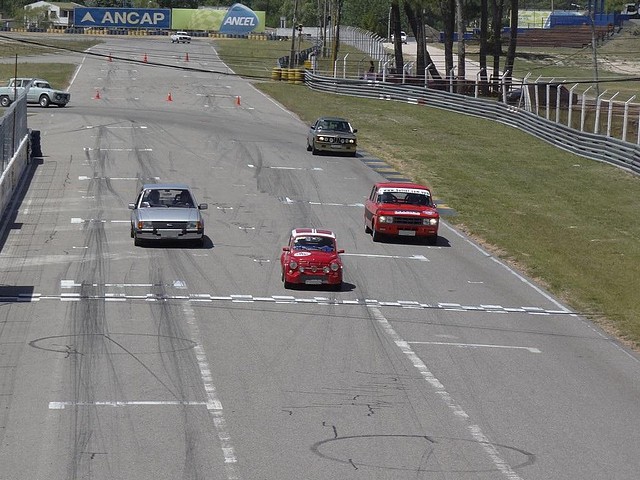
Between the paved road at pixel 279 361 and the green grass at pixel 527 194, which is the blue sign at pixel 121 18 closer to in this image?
the green grass at pixel 527 194

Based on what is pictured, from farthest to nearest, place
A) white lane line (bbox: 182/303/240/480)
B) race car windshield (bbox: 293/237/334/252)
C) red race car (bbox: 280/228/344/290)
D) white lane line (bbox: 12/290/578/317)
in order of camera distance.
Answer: race car windshield (bbox: 293/237/334/252), red race car (bbox: 280/228/344/290), white lane line (bbox: 12/290/578/317), white lane line (bbox: 182/303/240/480)

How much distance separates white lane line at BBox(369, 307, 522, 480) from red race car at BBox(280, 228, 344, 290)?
1.81 meters

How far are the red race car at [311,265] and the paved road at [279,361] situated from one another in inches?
13.1

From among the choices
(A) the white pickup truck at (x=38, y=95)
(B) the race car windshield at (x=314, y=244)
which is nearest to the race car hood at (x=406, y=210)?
(B) the race car windshield at (x=314, y=244)

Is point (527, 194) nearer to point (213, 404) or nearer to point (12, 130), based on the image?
point (12, 130)

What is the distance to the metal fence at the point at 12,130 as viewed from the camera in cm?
3416

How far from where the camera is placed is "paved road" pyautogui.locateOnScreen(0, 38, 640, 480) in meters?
14.4

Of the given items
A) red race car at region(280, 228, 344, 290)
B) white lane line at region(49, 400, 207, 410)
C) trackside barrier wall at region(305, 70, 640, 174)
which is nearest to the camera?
white lane line at region(49, 400, 207, 410)

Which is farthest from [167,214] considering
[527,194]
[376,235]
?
[527,194]

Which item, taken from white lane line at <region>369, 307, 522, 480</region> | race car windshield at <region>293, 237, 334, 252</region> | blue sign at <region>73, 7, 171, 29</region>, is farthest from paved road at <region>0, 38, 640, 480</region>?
blue sign at <region>73, 7, 171, 29</region>

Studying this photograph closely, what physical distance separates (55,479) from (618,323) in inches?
544

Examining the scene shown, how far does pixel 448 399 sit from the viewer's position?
17266 mm

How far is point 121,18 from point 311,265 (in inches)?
5755

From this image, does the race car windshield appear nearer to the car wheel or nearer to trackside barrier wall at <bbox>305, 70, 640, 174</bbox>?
the car wheel
